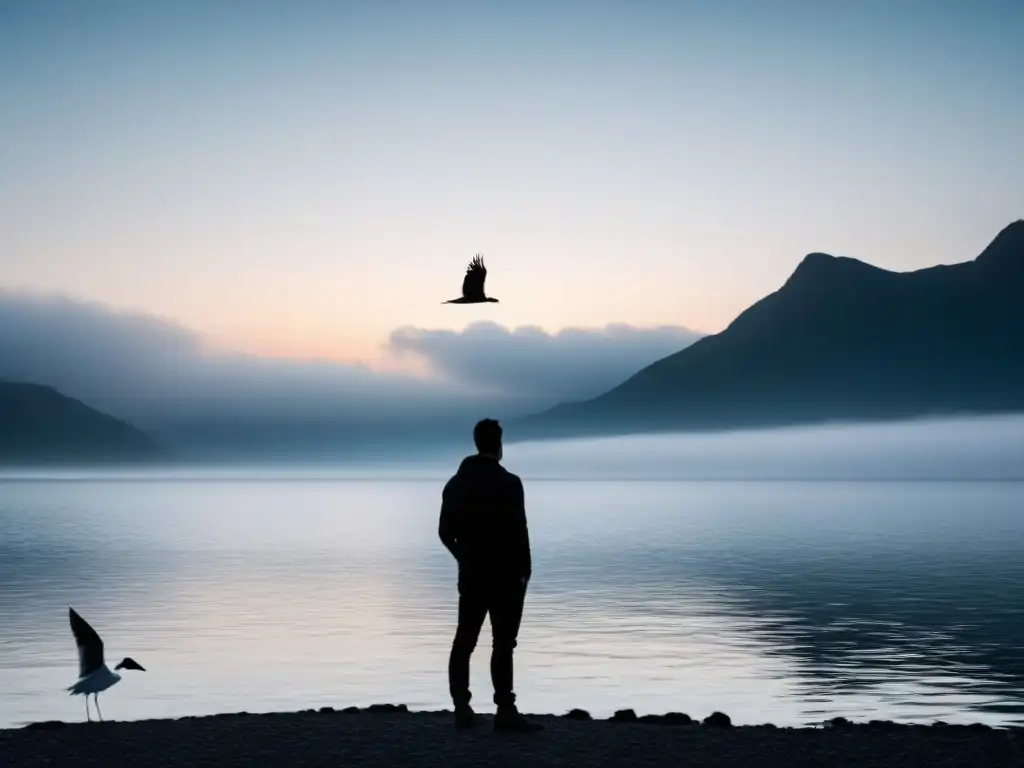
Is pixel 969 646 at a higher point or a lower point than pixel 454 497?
lower

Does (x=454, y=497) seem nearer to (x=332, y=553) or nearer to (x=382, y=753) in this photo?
(x=382, y=753)

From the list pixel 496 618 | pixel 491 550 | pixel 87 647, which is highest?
pixel 491 550

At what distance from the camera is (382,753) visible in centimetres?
1250

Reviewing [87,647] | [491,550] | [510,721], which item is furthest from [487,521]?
[87,647]

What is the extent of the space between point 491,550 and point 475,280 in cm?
526

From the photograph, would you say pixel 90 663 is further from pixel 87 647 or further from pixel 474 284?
pixel 474 284

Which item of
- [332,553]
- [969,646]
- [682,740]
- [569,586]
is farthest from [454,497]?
[332,553]

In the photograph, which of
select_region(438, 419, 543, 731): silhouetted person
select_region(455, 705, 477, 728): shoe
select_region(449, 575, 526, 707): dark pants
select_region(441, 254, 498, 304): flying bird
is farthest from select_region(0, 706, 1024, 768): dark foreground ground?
select_region(441, 254, 498, 304): flying bird

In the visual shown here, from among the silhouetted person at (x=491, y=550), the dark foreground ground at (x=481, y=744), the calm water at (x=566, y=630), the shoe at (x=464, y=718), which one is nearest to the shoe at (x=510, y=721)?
the silhouetted person at (x=491, y=550)

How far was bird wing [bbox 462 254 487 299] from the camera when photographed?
55.8 ft

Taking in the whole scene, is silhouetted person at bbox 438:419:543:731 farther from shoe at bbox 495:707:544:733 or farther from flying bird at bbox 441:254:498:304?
flying bird at bbox 441:254:498:304

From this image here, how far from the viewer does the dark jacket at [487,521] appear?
43.0 ft

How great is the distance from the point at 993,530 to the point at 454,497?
112 meters

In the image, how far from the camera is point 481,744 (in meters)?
12.8
